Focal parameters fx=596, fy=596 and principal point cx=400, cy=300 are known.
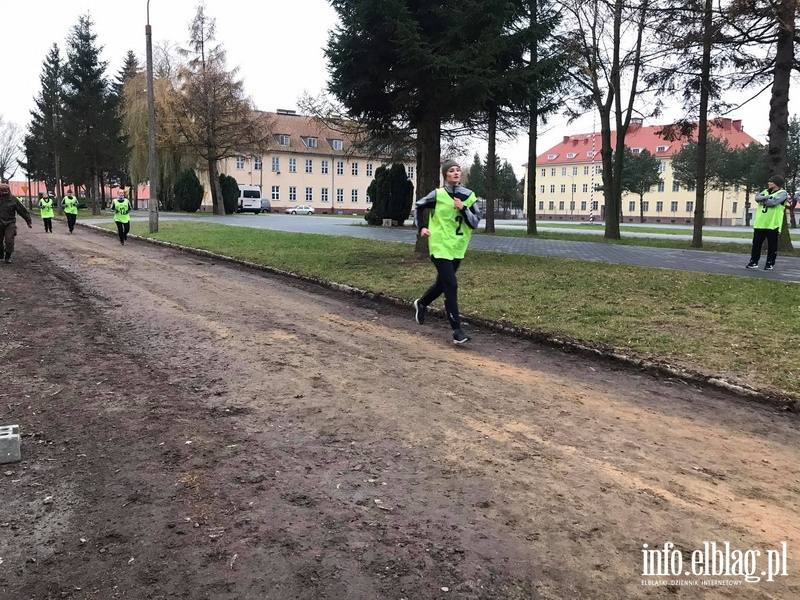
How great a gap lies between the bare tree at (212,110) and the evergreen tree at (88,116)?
517 centimetres

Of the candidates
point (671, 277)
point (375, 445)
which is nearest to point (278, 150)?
point (671, 277)

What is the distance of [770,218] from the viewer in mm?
12266

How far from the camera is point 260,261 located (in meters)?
14.2

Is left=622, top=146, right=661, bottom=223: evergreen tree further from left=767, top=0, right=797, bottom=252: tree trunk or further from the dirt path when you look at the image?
the dirt path

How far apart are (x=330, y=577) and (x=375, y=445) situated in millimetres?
1399

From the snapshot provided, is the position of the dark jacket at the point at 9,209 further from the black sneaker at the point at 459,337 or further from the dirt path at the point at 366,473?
the black sneaker at the point at 459,337

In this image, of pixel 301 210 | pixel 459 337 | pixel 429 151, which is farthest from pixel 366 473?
pixel 301 210

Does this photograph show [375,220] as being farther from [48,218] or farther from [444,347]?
[444,347]

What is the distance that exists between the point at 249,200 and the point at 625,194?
186 feet

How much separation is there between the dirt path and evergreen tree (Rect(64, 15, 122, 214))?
42239mm

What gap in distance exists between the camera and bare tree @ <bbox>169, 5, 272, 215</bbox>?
43.2m

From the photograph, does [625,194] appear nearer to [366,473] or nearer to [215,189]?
[215,189]

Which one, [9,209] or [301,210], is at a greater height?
[301,210]

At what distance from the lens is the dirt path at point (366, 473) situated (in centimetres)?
267
